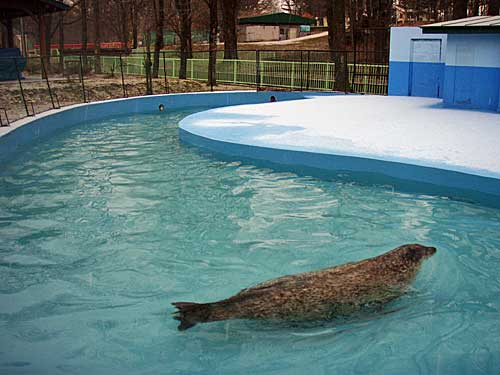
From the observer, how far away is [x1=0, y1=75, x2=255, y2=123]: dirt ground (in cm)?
1839

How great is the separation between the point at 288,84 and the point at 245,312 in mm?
21487

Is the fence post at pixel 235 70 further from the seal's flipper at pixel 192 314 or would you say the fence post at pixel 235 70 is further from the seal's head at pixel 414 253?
the seal's flipper at pixel 192 314

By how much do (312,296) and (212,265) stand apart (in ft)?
6.67

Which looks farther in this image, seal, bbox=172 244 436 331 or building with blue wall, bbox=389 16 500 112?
building with blue wall, bbox=389 16 500 112

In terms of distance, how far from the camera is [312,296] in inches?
187

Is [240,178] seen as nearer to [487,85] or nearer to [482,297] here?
[482,297]

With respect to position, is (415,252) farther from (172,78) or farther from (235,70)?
(172,78)

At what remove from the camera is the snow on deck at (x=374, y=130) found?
32.8 ft

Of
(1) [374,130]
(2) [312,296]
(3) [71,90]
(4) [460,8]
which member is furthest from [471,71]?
(4) [460,8]

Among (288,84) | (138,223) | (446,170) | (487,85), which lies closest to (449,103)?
(487,85)

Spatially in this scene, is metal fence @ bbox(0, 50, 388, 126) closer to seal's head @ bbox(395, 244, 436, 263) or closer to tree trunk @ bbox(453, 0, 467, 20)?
Answer: tree trunk @ bbox(453, 0, 467, 20)

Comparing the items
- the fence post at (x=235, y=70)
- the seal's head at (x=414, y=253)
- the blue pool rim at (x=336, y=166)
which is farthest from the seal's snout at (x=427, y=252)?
the fence post at (x=235, y=70)

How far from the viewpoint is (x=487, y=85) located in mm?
15516

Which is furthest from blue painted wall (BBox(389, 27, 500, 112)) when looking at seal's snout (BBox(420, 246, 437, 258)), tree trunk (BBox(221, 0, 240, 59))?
tree trunk (BBox(221, 0, 240, 59))
